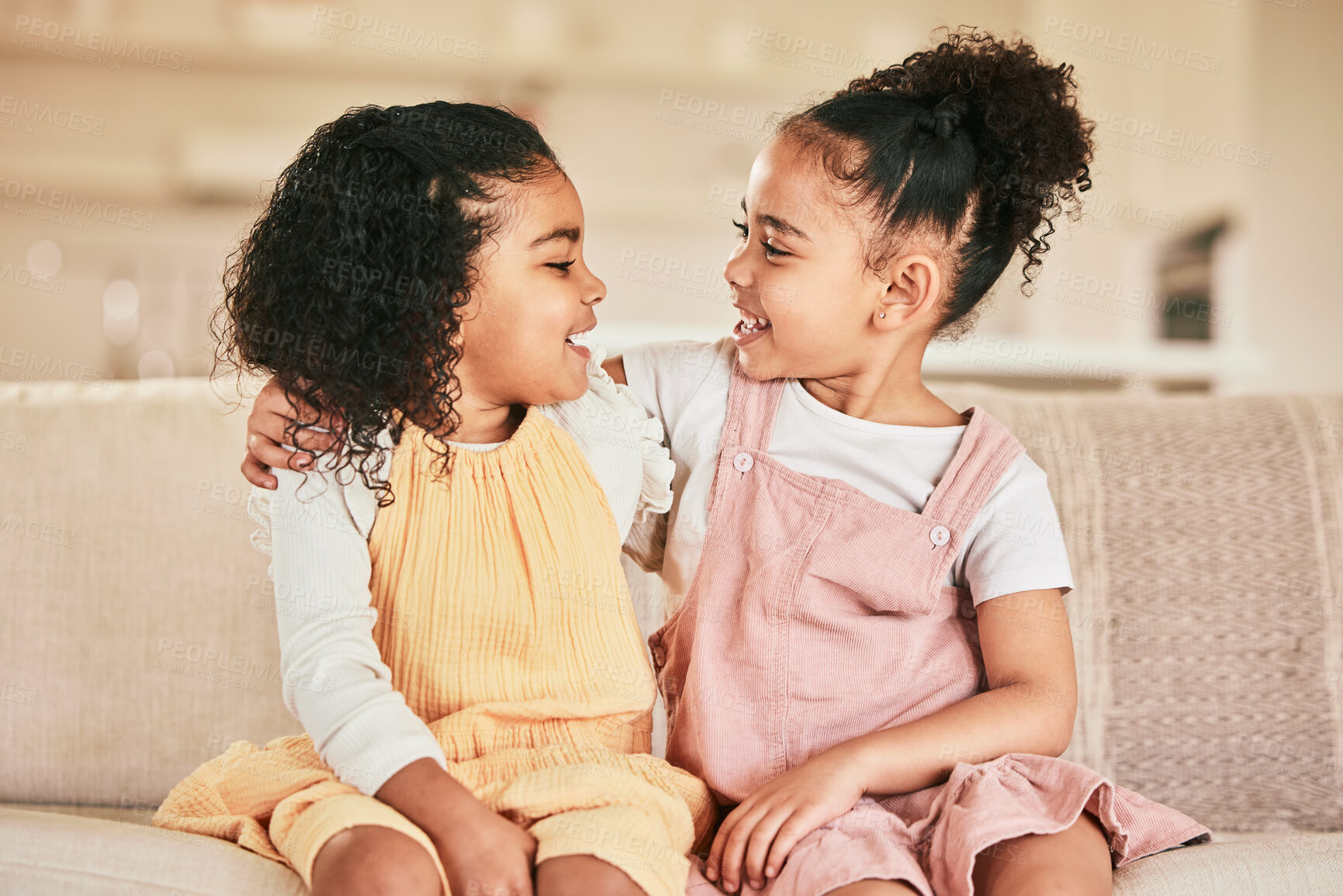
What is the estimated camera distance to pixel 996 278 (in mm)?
1116

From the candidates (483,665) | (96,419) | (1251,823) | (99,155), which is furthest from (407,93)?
(1251,823)

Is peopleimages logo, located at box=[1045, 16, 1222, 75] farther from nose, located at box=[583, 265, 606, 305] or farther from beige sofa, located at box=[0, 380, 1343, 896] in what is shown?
nose, located at box=[583, 265, 606, 305]

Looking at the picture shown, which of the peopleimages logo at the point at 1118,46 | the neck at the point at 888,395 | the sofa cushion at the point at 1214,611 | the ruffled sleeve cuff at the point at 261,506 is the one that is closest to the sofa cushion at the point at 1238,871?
the sofa cushion at the point at 1214,611

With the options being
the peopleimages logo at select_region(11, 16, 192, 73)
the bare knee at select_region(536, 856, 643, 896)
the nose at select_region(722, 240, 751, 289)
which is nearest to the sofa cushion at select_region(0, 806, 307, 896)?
the bare knee at select_region(536, 856, 643, 896)

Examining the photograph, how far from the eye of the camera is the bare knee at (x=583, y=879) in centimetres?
71

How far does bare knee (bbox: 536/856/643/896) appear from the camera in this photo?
0.71 meters

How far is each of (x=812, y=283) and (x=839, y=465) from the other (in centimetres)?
18

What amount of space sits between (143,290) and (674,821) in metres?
2.57

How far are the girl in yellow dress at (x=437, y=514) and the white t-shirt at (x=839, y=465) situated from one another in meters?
0.12

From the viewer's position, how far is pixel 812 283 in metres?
1.01

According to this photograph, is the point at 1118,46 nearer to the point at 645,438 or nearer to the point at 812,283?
the point at 812,283

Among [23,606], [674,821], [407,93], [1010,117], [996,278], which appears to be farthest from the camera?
[407,93]

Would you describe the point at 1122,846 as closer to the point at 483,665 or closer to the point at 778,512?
the point at 778,512

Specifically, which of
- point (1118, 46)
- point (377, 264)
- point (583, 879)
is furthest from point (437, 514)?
point (1118, 46)
